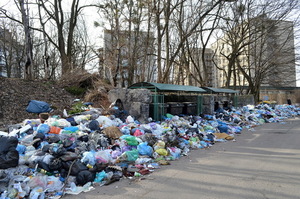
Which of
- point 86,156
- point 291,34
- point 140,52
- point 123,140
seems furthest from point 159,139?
point 291,34

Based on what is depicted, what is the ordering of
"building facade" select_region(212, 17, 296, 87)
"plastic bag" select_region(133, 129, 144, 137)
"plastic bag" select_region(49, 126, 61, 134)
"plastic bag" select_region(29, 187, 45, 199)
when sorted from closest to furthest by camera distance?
1. "plastic bag" select_region(29, 187, 45, 199)
2. "plastic bag" select_region(49, 126, 61, 134)
3. "plastic bag" select_region(133, 129, 144, 137)
4. "building facade" select_region(212, 17, 296, 87)

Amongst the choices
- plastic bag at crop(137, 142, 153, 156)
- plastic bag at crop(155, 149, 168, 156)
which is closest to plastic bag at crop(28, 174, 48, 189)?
plastic bag at crop(137, 142, 153, 156)

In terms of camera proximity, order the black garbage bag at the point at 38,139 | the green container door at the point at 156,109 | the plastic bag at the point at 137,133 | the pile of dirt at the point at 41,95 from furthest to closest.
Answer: the green container door at the point at 156,109, the pile of dirt at the point at 41,95, the plastic bag at the point at 137,133, the black garbage bag at the point at 38,139

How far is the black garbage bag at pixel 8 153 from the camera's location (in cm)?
355

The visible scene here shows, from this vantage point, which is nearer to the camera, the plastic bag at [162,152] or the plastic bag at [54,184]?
the plastic bag at [54,184]

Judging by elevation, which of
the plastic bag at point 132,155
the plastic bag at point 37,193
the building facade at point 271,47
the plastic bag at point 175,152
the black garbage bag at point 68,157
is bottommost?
the plastic bag at point 37,193

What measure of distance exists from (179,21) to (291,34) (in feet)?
36.9

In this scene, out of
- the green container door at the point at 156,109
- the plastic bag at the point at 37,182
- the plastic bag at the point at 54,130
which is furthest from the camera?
the green container door at the point at 156,109

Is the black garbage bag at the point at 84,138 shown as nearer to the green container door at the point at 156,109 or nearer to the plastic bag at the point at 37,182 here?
the plastic bag at the point at 37,182

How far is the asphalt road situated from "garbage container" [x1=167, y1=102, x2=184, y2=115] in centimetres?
508

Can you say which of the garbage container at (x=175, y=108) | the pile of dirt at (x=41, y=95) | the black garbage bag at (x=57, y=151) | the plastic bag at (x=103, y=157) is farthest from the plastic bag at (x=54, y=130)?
the garbage container at (x=175, y=108)

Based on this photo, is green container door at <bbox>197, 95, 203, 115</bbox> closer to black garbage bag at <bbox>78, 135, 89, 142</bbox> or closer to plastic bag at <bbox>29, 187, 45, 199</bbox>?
black garbage bag at <bbox>78, 135, 89, 142</bbox>

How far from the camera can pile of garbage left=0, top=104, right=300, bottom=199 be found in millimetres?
3520

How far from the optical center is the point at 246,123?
11.3 meters
